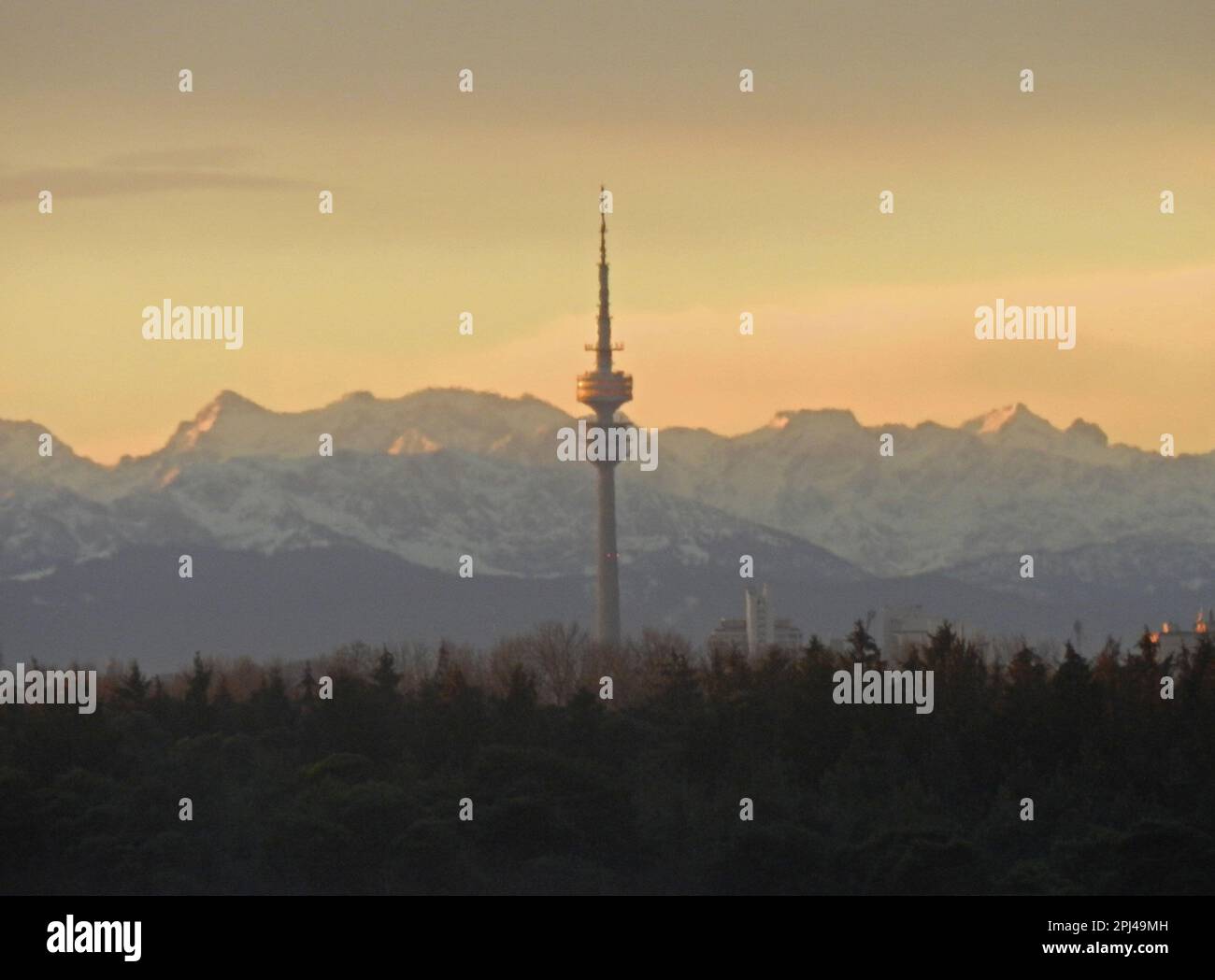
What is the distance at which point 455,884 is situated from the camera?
79.9 m

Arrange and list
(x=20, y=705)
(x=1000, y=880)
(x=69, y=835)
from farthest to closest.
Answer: (x=20, y=705) → (x=69, y=835) → (x=1000, y=880)

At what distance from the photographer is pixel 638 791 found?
91000 millimetres

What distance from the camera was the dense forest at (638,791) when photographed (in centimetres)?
8000

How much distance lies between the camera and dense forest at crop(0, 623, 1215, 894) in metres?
80.0
